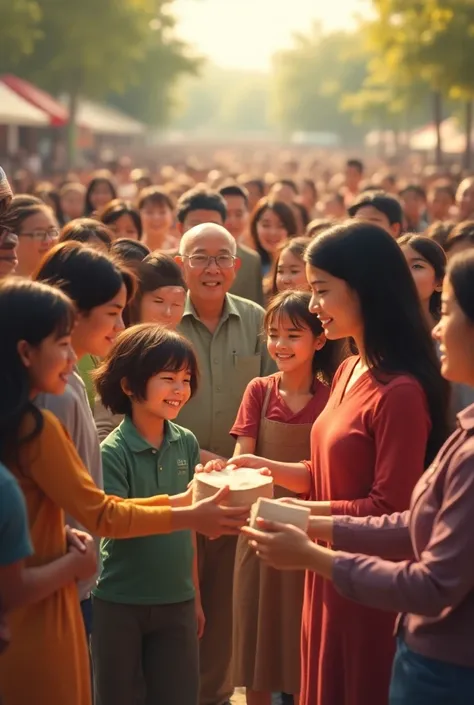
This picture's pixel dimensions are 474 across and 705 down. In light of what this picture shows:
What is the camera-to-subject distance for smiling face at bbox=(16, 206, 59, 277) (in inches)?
282

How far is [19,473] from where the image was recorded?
339cm

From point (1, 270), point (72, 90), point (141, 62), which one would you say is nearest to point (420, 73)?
point (72, 90)

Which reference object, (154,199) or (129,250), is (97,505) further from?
(154,199)

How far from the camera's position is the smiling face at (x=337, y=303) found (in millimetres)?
3992

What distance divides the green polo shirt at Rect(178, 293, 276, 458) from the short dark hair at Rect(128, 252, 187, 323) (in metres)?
0.29

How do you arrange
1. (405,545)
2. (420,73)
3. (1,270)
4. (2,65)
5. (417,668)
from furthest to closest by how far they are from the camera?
(2,65) → (420,73) → (1,270) → (405,545) → (417,668)

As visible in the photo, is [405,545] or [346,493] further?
[346,493]

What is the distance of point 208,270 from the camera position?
19.9 feet

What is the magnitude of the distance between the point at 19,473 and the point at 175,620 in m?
1.27

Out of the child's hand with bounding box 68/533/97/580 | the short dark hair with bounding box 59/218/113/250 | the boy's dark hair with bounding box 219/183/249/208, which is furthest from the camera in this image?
the boy's dark hair with bounding box 219/183/249/208

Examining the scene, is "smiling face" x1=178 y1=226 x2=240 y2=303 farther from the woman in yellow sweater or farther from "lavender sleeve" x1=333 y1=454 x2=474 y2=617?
"lavender sleeve" x1=333 y1=454 x2=474 y2=617

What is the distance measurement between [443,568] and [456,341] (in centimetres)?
56

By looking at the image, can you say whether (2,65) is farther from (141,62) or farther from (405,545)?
(405,545)

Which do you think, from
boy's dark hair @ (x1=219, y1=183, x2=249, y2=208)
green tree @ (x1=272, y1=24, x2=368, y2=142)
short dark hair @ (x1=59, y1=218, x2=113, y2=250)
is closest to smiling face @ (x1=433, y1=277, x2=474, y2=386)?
short dark hair @ (x1=59, y1=218, x2=113, y2=250)
